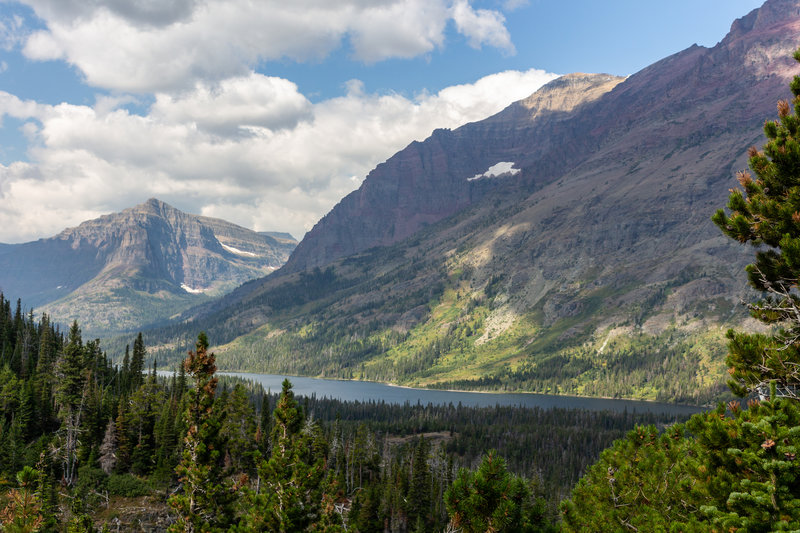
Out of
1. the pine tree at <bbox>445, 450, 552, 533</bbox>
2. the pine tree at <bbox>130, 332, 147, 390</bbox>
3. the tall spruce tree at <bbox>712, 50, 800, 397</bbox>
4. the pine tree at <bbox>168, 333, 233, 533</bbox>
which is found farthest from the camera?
the pine tree at <bbox>130, 332, 147, 390</bbox>

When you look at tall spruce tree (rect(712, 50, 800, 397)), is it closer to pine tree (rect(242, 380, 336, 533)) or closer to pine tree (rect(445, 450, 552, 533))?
pine tree (rect(445, 450, 552, 533))

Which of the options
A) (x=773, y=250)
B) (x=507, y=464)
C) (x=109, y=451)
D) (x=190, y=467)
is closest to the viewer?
(x=773, y=250)

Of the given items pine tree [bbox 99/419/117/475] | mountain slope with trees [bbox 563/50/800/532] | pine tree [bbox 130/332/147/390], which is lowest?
pine tree [bbox 99/419/117/475]

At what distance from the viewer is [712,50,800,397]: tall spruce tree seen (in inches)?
665

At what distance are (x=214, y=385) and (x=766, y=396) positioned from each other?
32.2 metres

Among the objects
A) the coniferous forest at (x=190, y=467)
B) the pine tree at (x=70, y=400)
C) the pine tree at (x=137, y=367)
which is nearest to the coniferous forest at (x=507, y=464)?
the coniferous forest at (x=190, y=467)

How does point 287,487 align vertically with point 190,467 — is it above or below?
below

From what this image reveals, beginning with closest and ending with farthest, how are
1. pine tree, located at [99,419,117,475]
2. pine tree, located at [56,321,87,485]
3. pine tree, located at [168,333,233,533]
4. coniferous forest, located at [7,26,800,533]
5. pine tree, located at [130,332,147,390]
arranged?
coniferous forest, located at [7,26,800,533] < pine tree, located at [168,333,233,533] < pine tree, located at [56,321,87,485] < pine tree, located at [99,419,117,475] < pine tree, located at [130,332,147,390]

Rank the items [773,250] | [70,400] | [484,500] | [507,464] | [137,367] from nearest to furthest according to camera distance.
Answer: [773,250] → [484,500] → [507,464] → [70,400] → [137,367]

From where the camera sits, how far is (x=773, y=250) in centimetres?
1869

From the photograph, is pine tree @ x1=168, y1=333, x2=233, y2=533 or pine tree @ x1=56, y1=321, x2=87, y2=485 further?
pine tree @ x1=56, y1=321, x2=87, y2=485

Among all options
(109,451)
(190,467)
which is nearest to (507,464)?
(190,467)

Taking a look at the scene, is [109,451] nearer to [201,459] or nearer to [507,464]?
[201,459]

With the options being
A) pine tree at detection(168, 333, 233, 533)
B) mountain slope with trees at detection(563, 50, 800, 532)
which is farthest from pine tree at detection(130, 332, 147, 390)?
mountain slope with trees at detection(563, 50, 800, 532)
